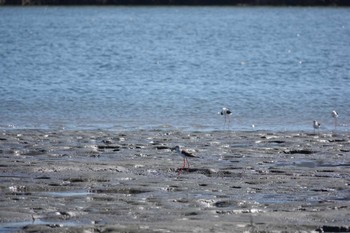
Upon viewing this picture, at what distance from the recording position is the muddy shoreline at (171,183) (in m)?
11.5

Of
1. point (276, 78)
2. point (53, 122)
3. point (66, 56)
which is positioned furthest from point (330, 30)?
point (53, 122)

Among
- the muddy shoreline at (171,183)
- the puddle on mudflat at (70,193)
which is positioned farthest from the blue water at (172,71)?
the puddle on mudflat at (70,193)

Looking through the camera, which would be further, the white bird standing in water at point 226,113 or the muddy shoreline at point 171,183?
the white bird standing in water at point 226,113

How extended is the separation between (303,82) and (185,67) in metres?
7.85

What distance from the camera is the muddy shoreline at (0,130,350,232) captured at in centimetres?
1146

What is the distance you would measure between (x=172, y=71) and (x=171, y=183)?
24.3 meters

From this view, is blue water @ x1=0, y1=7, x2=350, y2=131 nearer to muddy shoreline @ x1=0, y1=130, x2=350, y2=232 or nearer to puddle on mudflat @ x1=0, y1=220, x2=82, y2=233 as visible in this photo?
muddy shoreline @ x1=0, y1=130, x2=350, y2=232

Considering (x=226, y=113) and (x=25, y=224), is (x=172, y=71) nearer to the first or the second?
(x=226, y=113)

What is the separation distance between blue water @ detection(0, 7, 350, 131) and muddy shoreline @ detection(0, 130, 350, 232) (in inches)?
128

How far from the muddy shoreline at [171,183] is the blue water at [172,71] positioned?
128 inches

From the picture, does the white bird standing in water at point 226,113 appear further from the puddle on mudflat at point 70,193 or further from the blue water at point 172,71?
the puddle on mudflat at point 70,193

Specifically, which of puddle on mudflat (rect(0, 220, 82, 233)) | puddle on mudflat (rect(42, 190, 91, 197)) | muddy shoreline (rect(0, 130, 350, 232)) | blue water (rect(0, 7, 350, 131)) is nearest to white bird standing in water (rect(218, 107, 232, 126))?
blue water (rect(0, 7, 350, 131))

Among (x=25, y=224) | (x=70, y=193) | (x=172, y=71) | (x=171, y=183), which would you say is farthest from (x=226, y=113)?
(x=172, y=71)

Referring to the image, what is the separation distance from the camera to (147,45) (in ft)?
177
